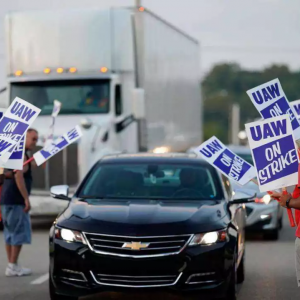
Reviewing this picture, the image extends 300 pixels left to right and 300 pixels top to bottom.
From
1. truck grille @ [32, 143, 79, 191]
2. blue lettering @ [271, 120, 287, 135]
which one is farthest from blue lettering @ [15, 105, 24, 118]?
truck grille @ [32, 143, 79, 191]

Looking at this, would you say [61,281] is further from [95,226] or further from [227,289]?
[227,289]

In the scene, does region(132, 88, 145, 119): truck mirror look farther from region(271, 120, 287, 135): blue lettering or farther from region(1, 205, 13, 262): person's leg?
region(271, 120, 287, 135): blue lettering

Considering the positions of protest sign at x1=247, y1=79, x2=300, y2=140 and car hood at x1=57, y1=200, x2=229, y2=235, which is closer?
protest sign at x1=247, y1=79, x2=300, y2=140

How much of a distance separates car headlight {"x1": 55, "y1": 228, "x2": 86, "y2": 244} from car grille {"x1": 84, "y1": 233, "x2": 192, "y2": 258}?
0.32 ft

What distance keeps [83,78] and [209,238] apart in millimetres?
9659

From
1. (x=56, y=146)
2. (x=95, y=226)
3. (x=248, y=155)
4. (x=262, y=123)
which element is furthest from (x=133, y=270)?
(x=248, y=155)

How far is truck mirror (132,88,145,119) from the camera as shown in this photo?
725 inches

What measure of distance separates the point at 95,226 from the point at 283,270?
3.95 meters

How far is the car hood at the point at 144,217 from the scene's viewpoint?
8.78 m

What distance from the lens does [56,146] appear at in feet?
35.6

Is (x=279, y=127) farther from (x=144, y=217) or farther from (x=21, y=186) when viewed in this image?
(x=21, y=186)

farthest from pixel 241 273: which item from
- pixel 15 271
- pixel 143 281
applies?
pixel 15 271

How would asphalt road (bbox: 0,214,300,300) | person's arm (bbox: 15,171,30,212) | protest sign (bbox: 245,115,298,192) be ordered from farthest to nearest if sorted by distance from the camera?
person's arm (bbox: 15,171,30,212) → asphalt road (bbox: 0,214,300,300) → protest sign (bbox: 245,115,298,192)

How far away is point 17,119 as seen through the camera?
9570 mm
